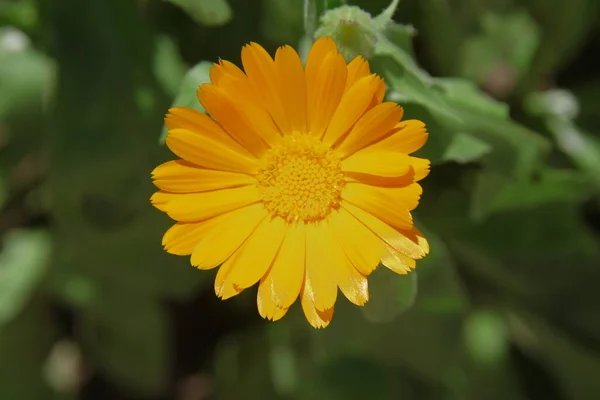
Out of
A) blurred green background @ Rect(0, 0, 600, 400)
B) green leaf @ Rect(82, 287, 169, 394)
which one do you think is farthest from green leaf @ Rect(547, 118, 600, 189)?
green leaf @ Rect(82, 287, 169, 394)

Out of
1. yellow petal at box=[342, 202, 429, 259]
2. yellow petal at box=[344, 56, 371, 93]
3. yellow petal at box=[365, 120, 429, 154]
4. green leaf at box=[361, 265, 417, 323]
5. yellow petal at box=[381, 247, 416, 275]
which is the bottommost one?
green leaf at box=[361, 265, 417, 323]

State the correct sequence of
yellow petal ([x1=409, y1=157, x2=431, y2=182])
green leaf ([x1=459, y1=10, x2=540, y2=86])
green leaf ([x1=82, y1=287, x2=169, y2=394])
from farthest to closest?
1. green leaf ([x1=82, y1=287, x2=169, y2=394])
2. green leaf ([x1=459, y1=10, x2=540, y2=86])
3. yellow petal ([x1=409, y1=157, x2=431, y2=182])

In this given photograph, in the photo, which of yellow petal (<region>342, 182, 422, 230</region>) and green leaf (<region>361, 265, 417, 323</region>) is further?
green leaf (<region>361, 265, 417, 323</region>)

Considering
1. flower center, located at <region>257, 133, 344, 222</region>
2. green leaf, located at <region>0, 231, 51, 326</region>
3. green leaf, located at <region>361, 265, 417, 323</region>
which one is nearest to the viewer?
flower center, located at <region>257, 133, 344, 222</region>

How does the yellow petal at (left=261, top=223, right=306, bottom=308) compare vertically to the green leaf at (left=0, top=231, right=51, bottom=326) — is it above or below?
above

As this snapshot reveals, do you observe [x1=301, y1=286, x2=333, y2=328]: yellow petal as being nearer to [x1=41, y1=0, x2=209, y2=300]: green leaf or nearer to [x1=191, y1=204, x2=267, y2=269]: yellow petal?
[x1=191, y1=204, x2=267, y2=269]: yellow petal

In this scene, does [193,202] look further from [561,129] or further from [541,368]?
[541,368]

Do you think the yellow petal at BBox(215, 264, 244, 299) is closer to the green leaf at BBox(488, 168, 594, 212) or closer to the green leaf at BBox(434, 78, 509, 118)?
the green leaf at BBox(434, 78, 509, 118)

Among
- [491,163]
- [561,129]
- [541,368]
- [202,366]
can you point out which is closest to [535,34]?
[561,129]
